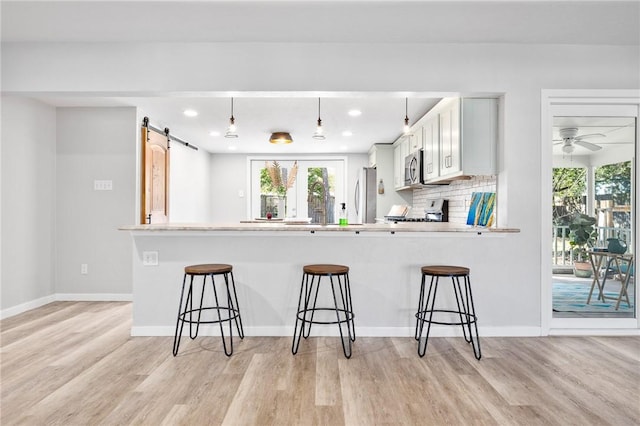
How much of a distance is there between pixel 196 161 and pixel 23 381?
5.42 m

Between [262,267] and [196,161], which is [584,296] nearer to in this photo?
[262,267]

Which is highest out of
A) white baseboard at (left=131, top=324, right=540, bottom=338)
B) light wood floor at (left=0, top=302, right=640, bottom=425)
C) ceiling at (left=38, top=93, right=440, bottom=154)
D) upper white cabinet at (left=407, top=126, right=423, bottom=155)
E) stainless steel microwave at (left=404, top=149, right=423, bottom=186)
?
ceiling at (left=38, top=93, right=440, bottom=154)

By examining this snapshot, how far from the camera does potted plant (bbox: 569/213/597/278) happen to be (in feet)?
11.3

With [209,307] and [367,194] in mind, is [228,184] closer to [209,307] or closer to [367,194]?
[367,194]

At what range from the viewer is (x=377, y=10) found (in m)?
2.68

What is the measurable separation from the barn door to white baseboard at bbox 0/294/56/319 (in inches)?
52.6

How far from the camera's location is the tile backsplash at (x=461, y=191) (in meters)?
3.97

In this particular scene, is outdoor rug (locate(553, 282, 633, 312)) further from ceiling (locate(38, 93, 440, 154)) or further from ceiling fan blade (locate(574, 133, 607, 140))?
ceiling (locate(38, 93, 440, 154))

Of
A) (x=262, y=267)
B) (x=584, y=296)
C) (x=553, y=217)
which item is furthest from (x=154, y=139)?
(x=584, y=296)

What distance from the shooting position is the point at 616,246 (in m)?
3.46

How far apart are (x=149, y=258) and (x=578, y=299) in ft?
12.2

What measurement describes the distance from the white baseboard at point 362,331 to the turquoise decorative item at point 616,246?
0.99 m

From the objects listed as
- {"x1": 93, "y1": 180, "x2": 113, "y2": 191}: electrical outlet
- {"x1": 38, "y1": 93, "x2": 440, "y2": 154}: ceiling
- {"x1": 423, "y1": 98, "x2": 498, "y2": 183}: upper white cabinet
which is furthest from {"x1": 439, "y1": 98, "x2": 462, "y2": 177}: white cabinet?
{"x1": 93, "y1": 180, "x2": 113, "y2": 191}: electrical outlet

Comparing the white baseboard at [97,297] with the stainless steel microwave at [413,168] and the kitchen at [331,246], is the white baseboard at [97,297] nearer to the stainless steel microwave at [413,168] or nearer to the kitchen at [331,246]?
the kitchen at [331,246]
